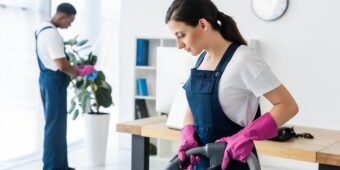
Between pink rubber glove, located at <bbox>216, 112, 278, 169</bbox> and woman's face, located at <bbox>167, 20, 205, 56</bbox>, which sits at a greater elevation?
woman's face, located at <bbox>167, 20, 205, 56</bbox>

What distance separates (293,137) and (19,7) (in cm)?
314

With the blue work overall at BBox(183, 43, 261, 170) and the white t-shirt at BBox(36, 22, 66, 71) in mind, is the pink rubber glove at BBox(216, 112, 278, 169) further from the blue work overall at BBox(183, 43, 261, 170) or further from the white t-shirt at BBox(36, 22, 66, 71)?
the white t-shirt at BBox(36, 22, 66, 71)

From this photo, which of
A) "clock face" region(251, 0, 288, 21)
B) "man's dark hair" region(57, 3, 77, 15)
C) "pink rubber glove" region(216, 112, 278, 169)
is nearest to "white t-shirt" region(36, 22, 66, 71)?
"man's dark hair" region(57, 3, 77, 15)

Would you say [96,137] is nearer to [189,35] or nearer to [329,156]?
[329,156]

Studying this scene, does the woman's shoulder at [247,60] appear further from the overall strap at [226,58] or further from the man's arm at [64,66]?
the man's arm at [64,66]

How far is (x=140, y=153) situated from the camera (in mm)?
2203

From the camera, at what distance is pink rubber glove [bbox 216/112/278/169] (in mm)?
1294

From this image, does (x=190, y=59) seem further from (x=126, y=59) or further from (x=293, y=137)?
(x=126, y=59)

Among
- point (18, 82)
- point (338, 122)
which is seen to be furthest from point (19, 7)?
point (338, 122)

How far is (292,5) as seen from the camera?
4258 millimetres

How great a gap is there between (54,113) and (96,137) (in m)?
0.72

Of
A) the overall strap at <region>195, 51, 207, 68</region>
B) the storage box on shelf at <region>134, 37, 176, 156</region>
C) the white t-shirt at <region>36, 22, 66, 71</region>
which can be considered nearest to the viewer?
the overall strap at <region>195, 51, 207, 68</region>

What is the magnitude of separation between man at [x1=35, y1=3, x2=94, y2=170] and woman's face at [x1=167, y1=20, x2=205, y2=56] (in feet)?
7.94

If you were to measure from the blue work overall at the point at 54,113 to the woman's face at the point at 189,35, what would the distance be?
249 centimetres
